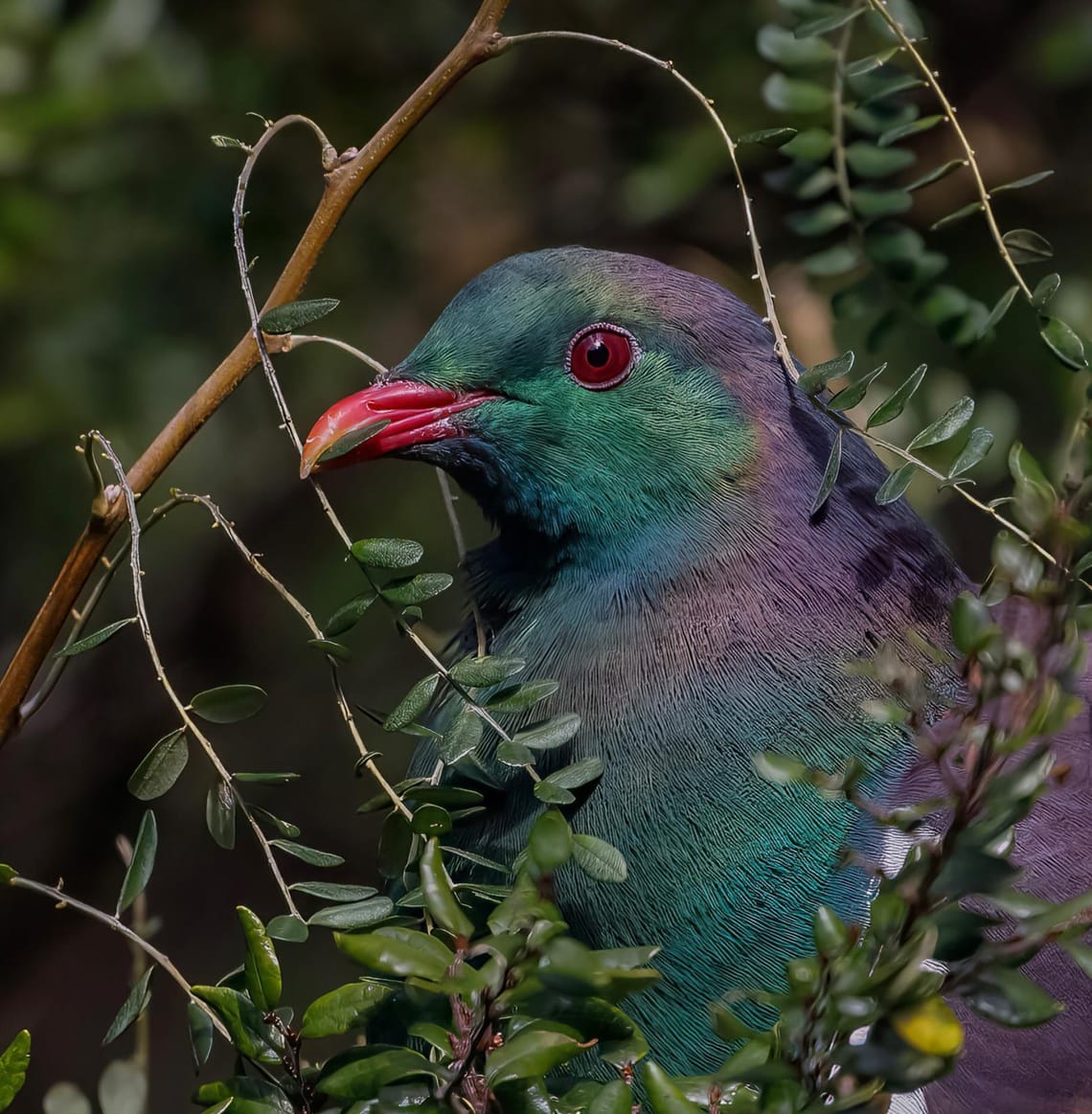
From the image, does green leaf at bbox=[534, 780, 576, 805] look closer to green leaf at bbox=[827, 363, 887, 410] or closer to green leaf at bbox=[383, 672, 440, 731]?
green leaf at bbox=[383, 672, 440, 731]

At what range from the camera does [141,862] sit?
1.42m

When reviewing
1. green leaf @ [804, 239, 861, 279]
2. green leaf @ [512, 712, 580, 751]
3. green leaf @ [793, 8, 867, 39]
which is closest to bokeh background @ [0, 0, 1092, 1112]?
green leaf @ [804, 239, 861, 279]

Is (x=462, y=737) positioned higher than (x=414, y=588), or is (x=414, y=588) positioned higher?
(x=414, y=588)

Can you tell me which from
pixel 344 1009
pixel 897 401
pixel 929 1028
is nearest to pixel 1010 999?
pixel 929 1028

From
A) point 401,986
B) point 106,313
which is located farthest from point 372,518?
point 401,986

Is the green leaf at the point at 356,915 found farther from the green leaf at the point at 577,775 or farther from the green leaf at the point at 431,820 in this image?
the green leaf at the point at 577,775

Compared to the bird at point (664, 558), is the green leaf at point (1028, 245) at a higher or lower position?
higher

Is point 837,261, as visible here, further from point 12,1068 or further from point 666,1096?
point 12,1068

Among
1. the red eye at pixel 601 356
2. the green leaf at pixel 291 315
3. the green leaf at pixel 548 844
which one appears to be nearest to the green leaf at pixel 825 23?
the red eye at pixel 601 356

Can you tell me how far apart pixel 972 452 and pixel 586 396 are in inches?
24.0

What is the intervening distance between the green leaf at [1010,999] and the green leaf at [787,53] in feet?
4.47

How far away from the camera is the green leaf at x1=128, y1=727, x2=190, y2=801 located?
150 cm

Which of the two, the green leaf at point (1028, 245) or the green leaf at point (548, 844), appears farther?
the green leaf at point (1028, 245)

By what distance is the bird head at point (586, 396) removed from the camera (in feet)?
6.56
